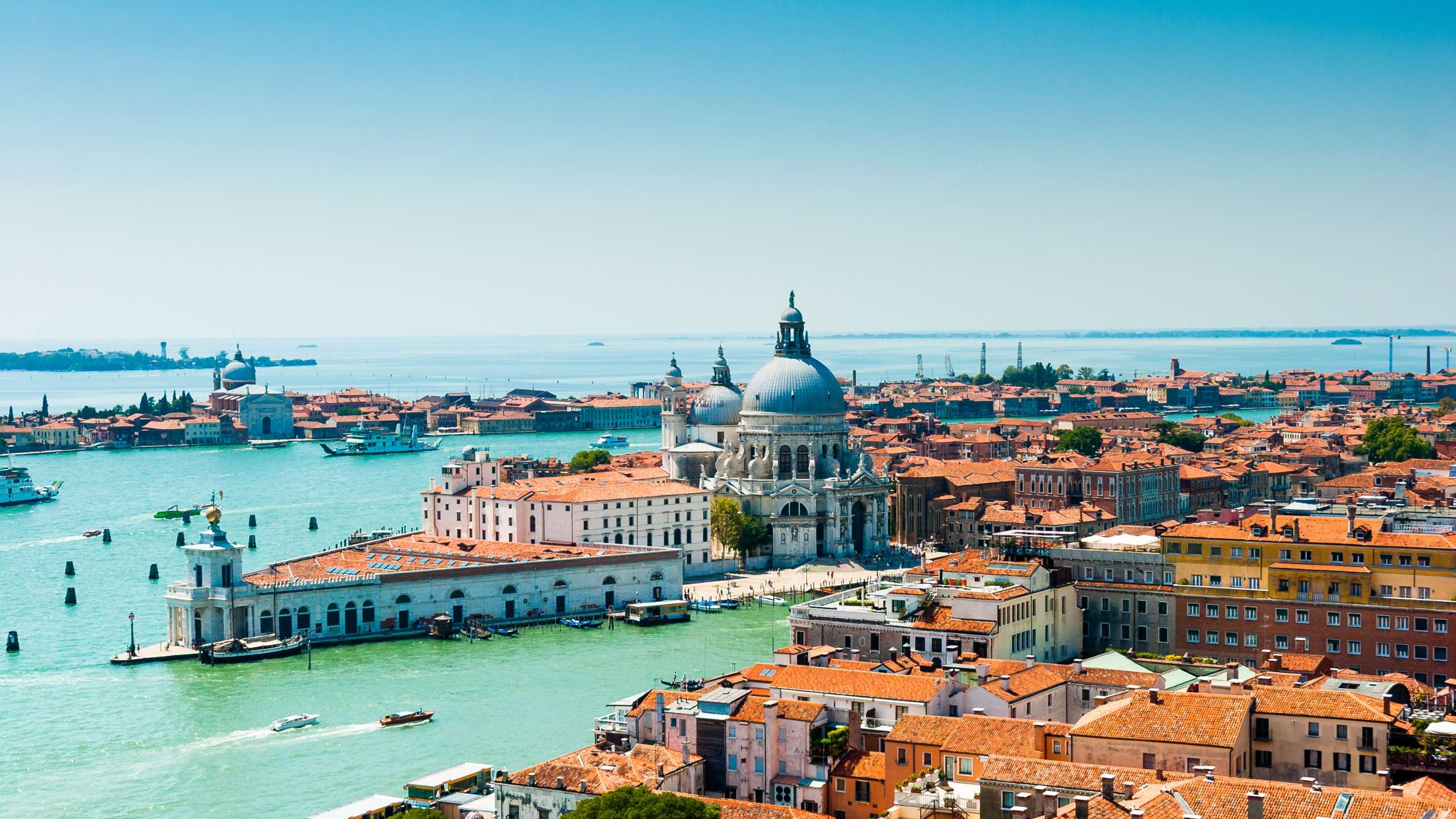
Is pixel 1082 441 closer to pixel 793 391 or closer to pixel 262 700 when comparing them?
pixel 793 391

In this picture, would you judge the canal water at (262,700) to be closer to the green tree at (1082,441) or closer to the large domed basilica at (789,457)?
the large domed basilica at (789,457)

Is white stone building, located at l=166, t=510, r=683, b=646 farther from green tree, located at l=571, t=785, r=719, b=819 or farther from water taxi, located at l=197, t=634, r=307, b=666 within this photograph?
green tree, located at l=571, t=785, r=719, b=819

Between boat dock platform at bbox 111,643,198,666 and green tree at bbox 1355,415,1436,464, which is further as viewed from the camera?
green tree at bbox 1355,415,1436,464

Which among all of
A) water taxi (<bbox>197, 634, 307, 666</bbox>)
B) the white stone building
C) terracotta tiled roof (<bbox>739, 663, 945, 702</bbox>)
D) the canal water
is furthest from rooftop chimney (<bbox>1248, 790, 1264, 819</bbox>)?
the white stone building

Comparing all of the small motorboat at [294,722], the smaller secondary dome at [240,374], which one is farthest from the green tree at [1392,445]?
the smaller secondary dome at [240,374]

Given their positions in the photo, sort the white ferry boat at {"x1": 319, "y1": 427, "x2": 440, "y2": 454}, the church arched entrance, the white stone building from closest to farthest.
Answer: the white stone building < the church arched entrance < the white ferry boat at {"x1": 319, "y1": 427, "x2": 440, "y2": 454}

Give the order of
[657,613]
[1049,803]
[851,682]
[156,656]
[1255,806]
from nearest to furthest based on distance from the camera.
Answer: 1. [1255,806]
2. [1049,803]
3. [851,682]
4. [156,656]
5. [657,613]

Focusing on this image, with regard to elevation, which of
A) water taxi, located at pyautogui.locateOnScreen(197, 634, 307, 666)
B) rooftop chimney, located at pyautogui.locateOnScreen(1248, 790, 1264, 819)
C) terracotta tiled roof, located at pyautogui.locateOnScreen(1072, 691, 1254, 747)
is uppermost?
rooftop chimney, located at pyautogui.locateOnScreen(1248, 790, 1264, 819)

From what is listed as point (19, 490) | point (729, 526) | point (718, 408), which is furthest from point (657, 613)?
point (19, 490)
